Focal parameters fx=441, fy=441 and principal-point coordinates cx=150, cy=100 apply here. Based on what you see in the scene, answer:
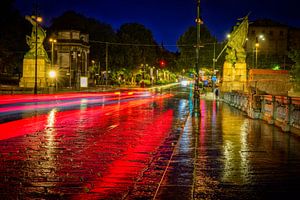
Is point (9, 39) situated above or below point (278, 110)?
above

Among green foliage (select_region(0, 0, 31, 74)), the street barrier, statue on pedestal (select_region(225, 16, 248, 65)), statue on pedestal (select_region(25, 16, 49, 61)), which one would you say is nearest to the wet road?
the street barrier

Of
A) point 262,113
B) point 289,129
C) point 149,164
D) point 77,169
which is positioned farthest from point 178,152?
point 262,113

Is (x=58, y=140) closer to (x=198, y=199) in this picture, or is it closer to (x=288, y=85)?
(x=198, y=199)

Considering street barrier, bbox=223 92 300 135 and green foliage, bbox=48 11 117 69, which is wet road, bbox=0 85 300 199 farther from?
green foliage, bbox=48 11 117 69

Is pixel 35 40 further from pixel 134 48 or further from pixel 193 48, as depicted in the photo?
pixel 134 48

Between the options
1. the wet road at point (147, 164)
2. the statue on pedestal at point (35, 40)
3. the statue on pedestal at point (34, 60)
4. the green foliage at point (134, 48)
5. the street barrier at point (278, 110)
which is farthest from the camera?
the green foliage at point (134, 48)

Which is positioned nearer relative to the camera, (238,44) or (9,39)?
(238,44)

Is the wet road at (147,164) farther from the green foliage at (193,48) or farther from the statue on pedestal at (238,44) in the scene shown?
the green foliage at (193,48)

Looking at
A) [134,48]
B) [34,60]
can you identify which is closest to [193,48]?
[134,48]

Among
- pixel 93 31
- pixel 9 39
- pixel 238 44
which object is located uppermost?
pixel 93 31


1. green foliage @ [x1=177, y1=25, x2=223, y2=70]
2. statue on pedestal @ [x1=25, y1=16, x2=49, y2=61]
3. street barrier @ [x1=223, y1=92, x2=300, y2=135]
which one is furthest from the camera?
green foliage @ [x1=177, y1=25, x2=223, y2=70]

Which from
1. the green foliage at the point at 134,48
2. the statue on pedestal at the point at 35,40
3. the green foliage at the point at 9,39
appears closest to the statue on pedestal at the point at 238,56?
the statue on pedestal at the point at 35,40

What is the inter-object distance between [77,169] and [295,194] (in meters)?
4.26

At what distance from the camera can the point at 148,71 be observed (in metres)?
137
